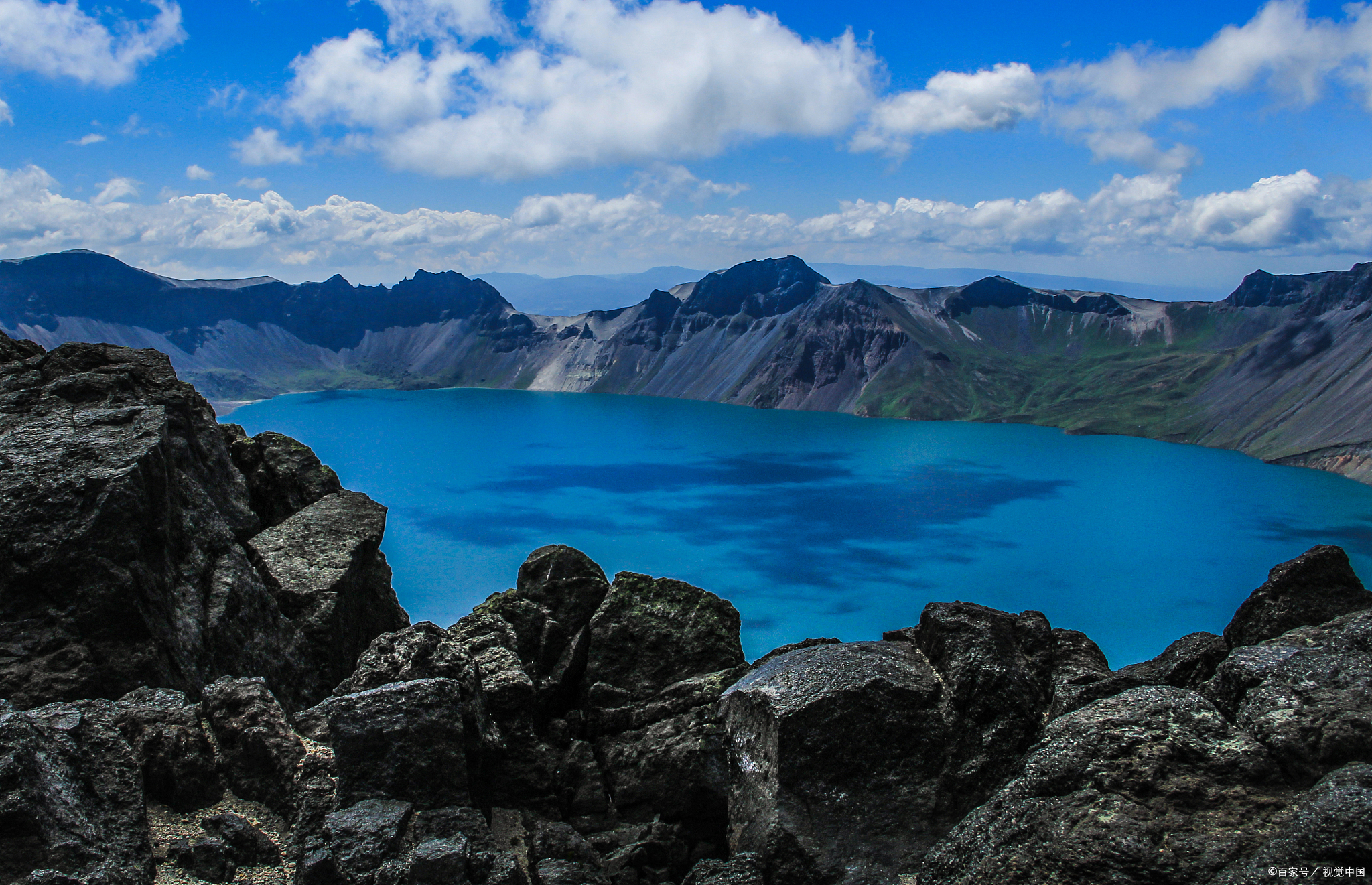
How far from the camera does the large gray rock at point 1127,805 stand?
8758mm

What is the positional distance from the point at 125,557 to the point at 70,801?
6104 mm

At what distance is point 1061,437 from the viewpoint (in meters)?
193

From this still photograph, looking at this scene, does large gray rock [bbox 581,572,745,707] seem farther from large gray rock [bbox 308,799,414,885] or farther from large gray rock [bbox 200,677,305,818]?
large gray rock [bbox 308,799,414,885]

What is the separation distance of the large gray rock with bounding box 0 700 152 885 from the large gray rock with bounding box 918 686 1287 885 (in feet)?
33.3

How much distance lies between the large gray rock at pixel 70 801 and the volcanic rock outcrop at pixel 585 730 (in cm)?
3

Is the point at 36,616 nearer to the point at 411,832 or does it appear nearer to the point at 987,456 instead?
the point at 411,832

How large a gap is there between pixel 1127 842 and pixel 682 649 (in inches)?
431

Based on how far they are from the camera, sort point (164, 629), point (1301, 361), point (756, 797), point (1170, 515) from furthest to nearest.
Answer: point (1301, 361)
point (1170, 515)
point (164, 629)
point (756, 797)

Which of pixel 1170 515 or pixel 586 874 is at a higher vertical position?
pixel 586 874

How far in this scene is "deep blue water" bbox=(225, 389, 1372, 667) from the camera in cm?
7812

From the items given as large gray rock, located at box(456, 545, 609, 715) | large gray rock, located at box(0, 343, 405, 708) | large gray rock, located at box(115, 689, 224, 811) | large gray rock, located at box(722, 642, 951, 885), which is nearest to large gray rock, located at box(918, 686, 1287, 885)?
large gray rock, located at box(722, 642, 951, 885)

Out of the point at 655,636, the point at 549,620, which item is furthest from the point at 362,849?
the point at 655,636

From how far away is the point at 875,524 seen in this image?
361 feet

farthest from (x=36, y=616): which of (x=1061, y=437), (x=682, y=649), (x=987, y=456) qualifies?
(x=1061, y=437)
